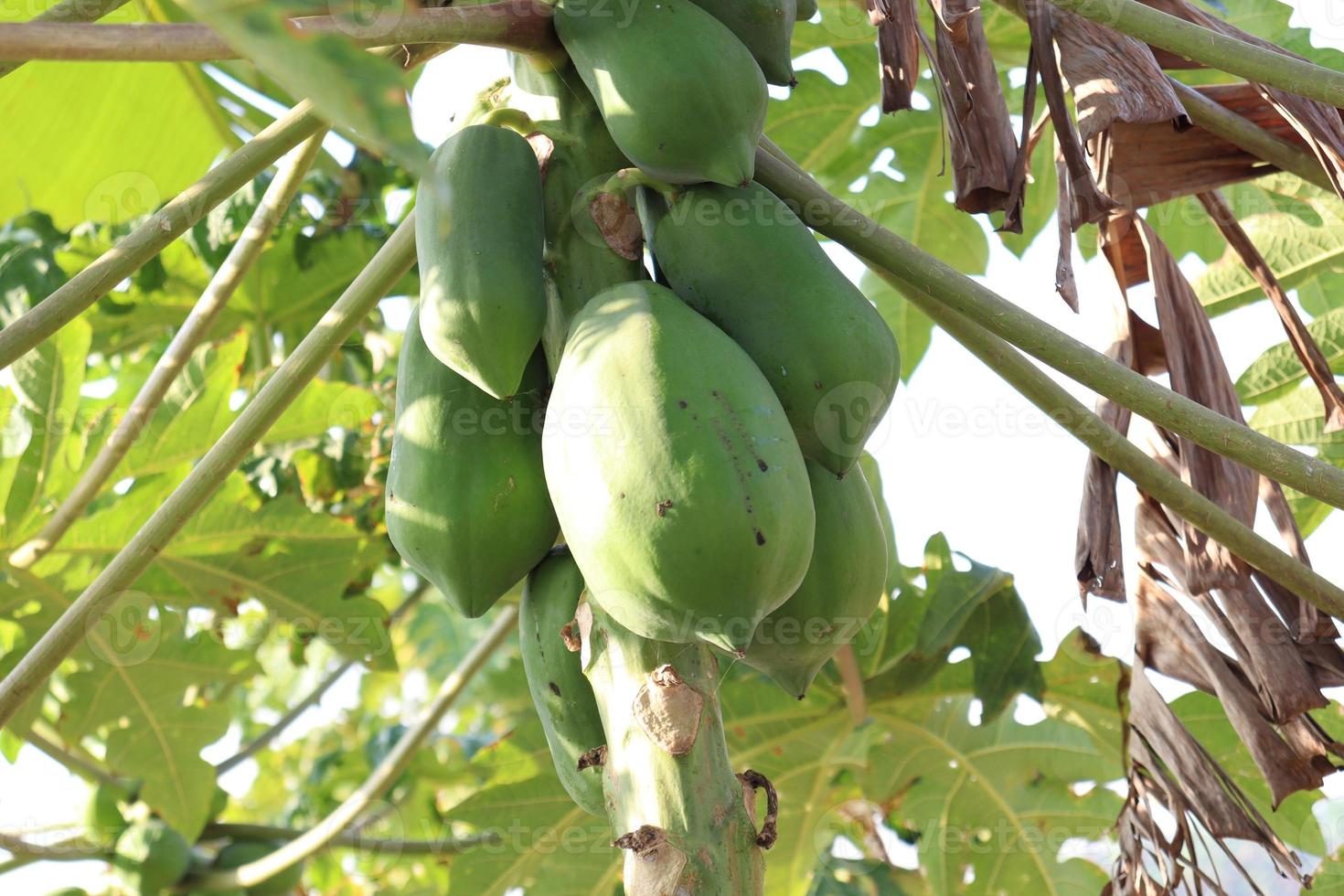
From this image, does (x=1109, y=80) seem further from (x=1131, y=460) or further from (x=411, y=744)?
(x=411, y=744)

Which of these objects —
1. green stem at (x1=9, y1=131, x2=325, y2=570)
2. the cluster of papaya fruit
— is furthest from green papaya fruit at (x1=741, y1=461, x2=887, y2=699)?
green stem at (x1=9, y1=131, x2=325, y2=570)

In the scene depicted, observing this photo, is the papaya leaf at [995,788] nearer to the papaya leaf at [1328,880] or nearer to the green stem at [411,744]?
the papaya leaf at [1328,880]

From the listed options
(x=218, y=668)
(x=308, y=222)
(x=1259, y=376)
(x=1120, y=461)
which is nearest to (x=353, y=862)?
(x=218, y=668)

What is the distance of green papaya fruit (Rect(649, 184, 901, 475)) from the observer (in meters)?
1.17

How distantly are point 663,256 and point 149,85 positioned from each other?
2.12 meters

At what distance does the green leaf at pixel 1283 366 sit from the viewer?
2.58m

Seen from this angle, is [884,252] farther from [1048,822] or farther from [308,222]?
[308,222]

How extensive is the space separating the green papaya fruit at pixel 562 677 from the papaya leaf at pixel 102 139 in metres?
2.00

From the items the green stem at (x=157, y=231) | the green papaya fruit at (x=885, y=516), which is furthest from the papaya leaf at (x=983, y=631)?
the green stem at (x=157, y=231)

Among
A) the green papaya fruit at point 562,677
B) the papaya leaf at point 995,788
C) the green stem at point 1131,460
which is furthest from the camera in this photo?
the papaya leaf at point 995,788

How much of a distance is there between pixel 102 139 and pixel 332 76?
2.66 m

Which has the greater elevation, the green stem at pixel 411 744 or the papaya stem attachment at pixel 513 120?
the papaya stem attachment at pixel 513 120

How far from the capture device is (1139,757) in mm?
1667

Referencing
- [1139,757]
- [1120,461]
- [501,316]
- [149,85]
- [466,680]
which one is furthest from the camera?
[149,85]
